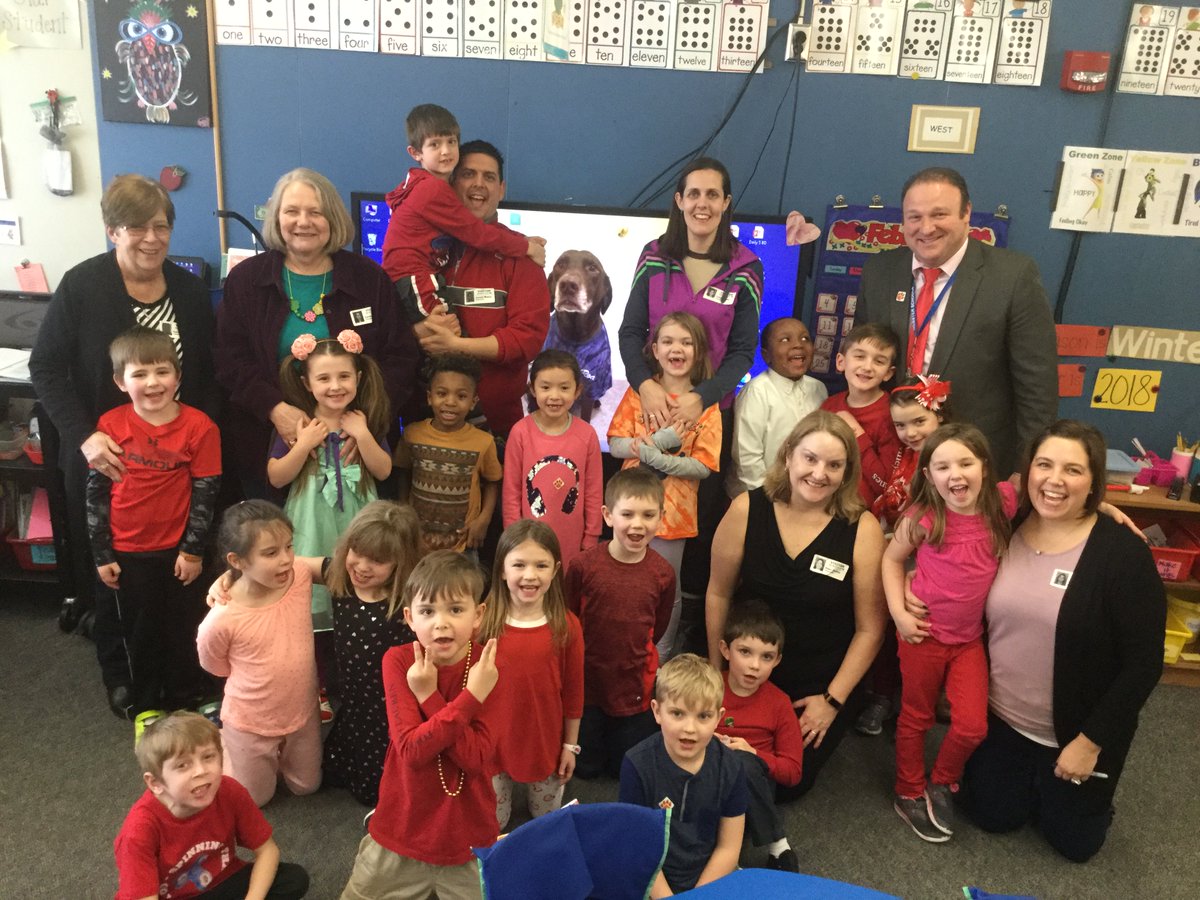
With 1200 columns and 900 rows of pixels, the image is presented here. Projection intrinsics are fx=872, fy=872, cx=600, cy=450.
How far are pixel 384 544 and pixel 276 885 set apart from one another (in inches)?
30.5

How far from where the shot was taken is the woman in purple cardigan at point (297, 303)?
2.44 metres

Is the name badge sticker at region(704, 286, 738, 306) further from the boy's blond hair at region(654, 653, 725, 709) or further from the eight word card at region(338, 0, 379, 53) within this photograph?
the eight word card at region(338, 0, 379, 53)

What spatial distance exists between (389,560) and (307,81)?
216cm

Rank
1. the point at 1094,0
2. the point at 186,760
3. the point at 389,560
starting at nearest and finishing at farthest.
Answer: the point at 186,760 < the point at 389,560 < the point at 1094,0

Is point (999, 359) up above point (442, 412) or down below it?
above

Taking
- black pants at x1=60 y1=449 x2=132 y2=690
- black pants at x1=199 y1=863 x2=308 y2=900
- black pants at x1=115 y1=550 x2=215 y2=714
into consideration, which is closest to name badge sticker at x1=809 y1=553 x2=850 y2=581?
black pants at x1=199 y1=863 x2=308 y2=900

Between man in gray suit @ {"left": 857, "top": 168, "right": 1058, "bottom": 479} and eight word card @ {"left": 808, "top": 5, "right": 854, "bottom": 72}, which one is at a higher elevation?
eight word card @ {"left": 808, "top": 5, "right": 854, "bottom": 72}

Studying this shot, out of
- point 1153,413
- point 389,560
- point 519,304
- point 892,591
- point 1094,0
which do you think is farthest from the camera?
point 1153,413

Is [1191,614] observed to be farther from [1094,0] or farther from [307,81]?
[307,81]

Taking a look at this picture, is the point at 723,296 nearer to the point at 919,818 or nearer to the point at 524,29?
the point at 524,29

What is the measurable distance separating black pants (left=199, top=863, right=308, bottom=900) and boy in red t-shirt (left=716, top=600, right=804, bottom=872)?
1.04 meters

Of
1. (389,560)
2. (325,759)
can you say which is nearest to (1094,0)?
(389,560)

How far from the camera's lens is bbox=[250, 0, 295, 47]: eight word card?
3273 millimetres

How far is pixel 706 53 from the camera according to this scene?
330 cm
